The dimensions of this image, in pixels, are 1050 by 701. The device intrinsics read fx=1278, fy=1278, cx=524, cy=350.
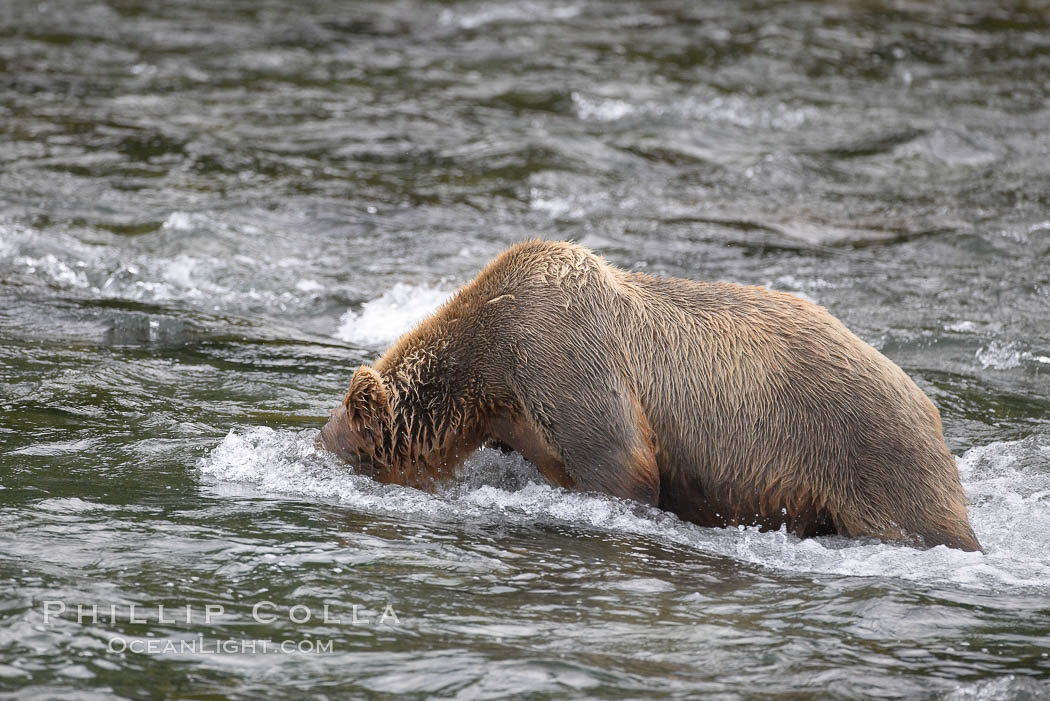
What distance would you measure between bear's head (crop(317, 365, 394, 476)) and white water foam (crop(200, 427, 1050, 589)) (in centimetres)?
9

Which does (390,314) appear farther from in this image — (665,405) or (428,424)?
(665,405)

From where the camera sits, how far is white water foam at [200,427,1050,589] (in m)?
5.51

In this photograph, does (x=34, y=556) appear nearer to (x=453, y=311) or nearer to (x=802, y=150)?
(x=453, y=311)

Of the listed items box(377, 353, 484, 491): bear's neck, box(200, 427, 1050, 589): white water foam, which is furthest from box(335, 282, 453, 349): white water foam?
box(377, 353, 484, 491): bear's neck

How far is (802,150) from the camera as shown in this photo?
13.8 meters

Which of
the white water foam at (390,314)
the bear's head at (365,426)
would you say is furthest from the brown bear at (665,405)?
the white water foam at (390,314)

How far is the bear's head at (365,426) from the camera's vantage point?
6.17 m

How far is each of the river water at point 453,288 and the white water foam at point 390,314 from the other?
4cm

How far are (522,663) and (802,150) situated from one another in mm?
10448

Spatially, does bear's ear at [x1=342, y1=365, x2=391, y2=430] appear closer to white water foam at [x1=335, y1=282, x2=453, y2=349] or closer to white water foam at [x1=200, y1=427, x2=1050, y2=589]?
white water foam at [x1=200, y1=427, x2=1050, y2=589]

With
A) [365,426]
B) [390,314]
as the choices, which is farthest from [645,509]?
[390,314]

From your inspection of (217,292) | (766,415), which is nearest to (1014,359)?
(766,415)

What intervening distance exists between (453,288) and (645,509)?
4139 millimetres

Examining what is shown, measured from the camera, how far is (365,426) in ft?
20.3
